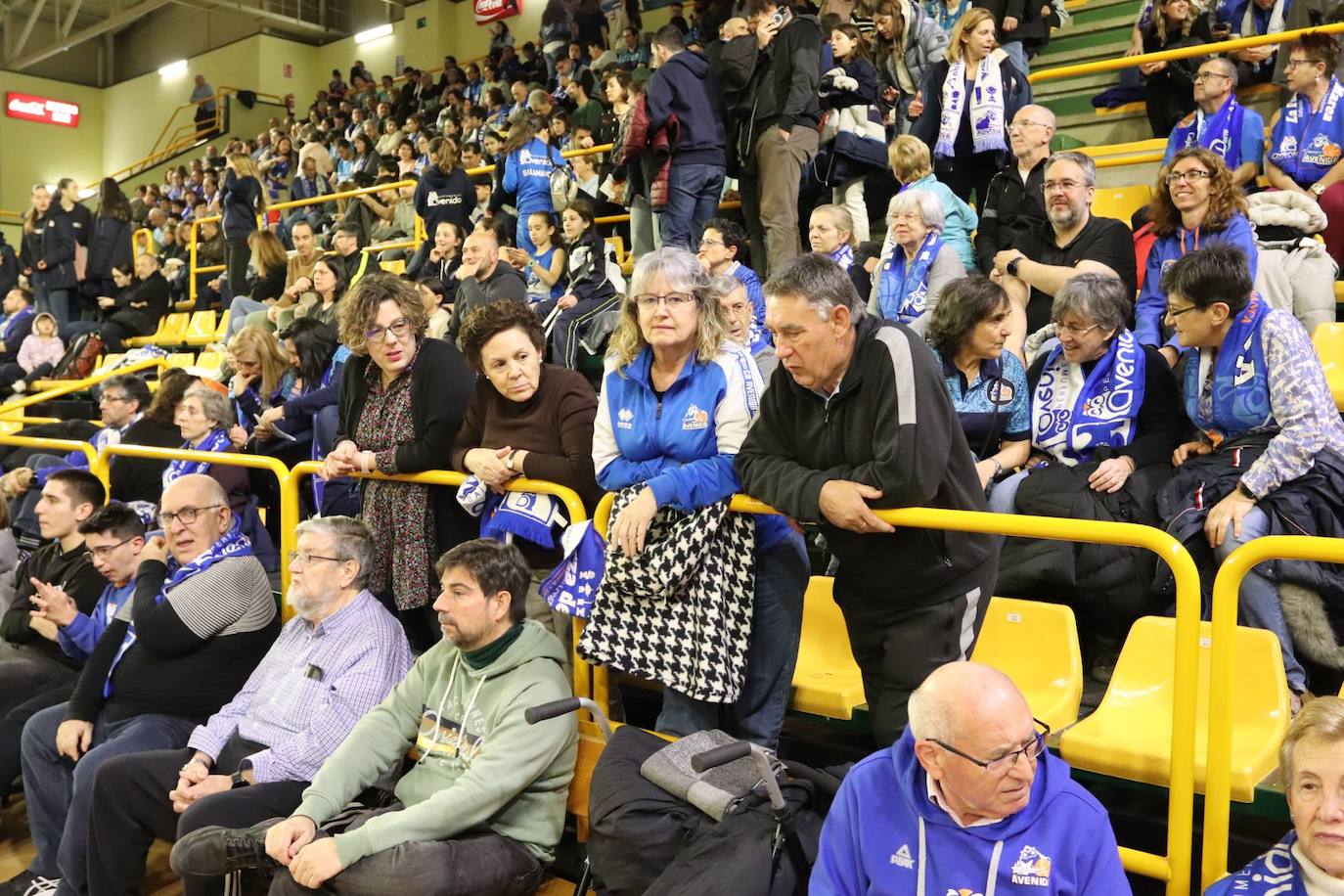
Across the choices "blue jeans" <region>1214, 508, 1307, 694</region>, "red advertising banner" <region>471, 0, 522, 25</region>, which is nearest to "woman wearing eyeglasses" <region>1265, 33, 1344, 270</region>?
"blue jeans" <region>1214, 508, 1307, 694</region>

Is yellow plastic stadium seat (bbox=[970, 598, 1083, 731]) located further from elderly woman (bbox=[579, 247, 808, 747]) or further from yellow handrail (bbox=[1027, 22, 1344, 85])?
yellow handrail (bbox=[1027, 22, 1344, 85])

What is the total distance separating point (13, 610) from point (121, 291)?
323 inches

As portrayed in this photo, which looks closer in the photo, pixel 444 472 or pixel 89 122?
pixel 444 472

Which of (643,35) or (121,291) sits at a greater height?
(643,35)

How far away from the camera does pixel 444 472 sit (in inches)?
137

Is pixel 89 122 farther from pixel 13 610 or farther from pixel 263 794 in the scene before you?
pixel 263 794

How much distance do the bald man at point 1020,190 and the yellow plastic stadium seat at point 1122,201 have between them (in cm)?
97

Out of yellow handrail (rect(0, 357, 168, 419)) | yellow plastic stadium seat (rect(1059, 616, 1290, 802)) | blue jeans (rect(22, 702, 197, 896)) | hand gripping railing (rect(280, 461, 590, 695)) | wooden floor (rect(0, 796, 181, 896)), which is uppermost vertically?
yellow handrail (rect(0, 357, 168, 419))

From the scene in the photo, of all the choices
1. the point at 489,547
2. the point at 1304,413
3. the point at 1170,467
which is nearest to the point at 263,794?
the point at 489,547

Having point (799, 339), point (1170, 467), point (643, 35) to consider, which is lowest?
point (1170, 467)

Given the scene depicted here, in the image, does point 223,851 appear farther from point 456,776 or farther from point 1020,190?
point 1020,190

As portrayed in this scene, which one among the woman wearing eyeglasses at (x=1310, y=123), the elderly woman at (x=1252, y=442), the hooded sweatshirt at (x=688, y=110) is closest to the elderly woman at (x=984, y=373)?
the elderly woman at (x=1252, y=442)

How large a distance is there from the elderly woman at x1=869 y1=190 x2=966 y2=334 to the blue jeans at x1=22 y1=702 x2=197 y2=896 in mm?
2906

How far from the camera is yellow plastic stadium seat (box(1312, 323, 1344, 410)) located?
3.86 metres
